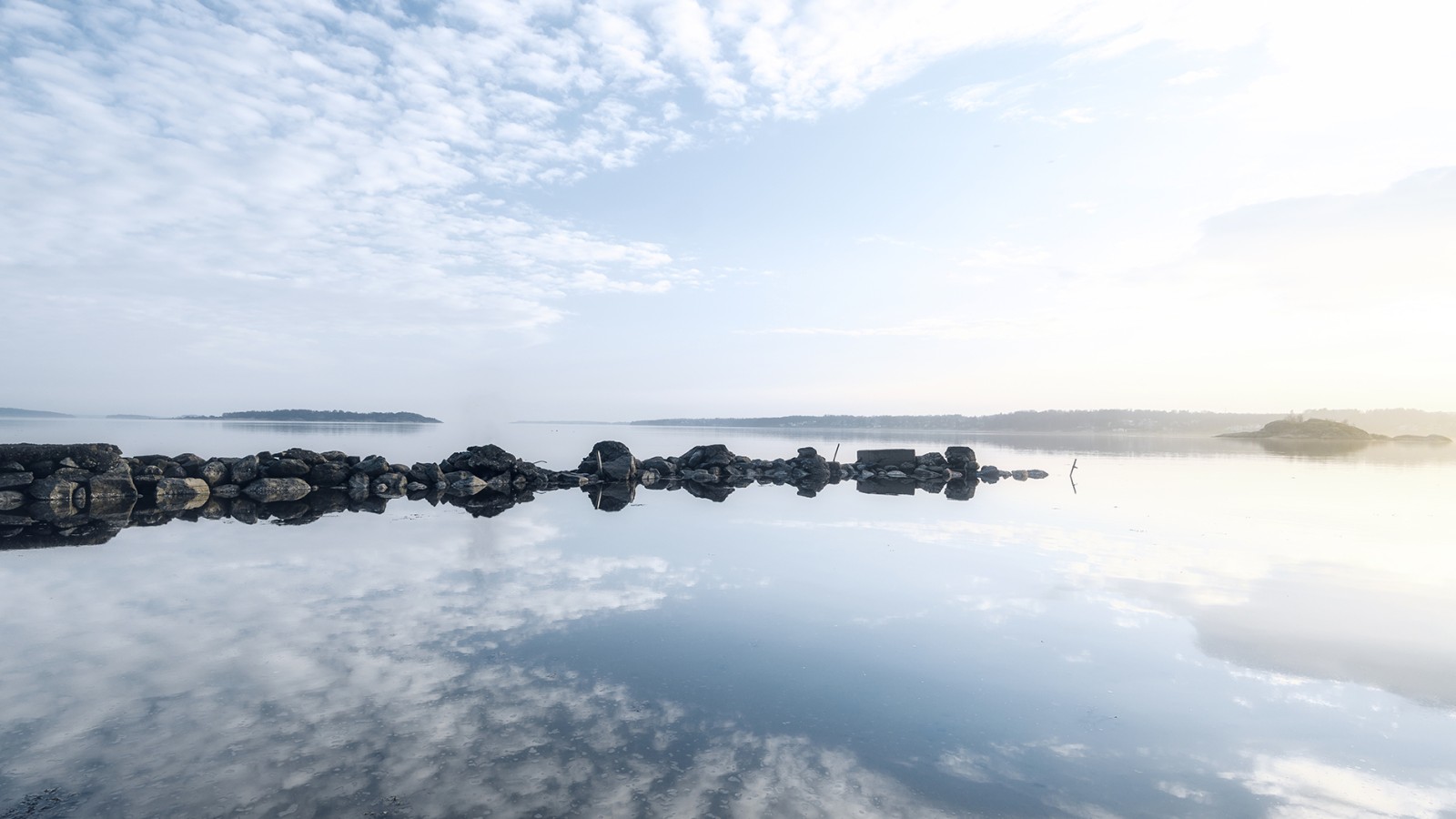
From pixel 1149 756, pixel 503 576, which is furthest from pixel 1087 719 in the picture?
pixel 503 576

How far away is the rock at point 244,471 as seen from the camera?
22984mm

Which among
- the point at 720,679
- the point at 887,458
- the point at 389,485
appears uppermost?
the point at 887,458

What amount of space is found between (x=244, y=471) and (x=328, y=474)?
8.62 ft

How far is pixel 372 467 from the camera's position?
83.5 feet

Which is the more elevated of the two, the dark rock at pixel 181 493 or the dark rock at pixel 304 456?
the dark rock at pixel 304 456

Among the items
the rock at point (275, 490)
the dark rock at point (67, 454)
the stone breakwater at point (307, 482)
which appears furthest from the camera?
the rock at point (275, 490)

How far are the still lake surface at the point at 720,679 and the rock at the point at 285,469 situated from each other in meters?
10.1

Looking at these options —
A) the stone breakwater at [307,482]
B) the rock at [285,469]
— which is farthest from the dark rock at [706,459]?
the rock at [285,469]

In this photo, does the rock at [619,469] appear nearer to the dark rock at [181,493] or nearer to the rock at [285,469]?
the rock at [285,469]

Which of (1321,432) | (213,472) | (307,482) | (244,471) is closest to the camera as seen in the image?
(213,472)

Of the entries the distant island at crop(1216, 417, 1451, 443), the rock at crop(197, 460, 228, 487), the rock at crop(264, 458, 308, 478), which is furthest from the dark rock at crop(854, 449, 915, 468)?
the distant island at crop(1216, 417, 1451, 443)

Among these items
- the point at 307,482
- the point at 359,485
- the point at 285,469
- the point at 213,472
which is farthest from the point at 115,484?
the point at 359,485

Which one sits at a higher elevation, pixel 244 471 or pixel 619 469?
pixel 244 471

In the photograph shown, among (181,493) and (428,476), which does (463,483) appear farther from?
(181,493)
